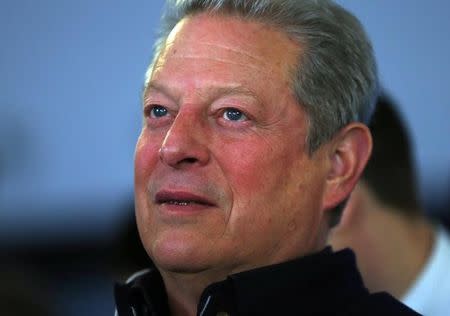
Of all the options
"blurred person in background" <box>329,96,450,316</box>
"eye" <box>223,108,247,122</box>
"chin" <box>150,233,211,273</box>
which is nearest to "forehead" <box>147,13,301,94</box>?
"eye" <box>223,108,247,122</box>

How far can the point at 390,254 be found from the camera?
16.4 ft

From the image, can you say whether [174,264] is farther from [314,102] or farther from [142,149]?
[314,102]

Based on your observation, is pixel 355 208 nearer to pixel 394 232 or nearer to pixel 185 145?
pixel 394 232

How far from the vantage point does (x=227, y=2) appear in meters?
3.62

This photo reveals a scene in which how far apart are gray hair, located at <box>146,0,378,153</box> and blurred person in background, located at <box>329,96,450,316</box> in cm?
126

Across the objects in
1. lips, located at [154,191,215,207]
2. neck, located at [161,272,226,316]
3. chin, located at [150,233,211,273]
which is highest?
lips, located at [154,191,215,207]

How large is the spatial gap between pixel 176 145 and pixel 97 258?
5.01m

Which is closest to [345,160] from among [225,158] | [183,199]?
[225,158]

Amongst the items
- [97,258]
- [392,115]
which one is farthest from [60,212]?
[392,115]

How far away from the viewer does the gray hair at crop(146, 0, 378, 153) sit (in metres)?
3.58

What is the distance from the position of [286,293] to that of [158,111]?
62 cm

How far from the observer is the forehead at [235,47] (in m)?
3.54

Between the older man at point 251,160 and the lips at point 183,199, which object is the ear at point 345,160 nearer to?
the older man at point 251,160

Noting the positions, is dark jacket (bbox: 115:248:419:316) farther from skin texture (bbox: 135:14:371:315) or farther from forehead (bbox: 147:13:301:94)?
forehead (bbox: 147:13:301:94)
